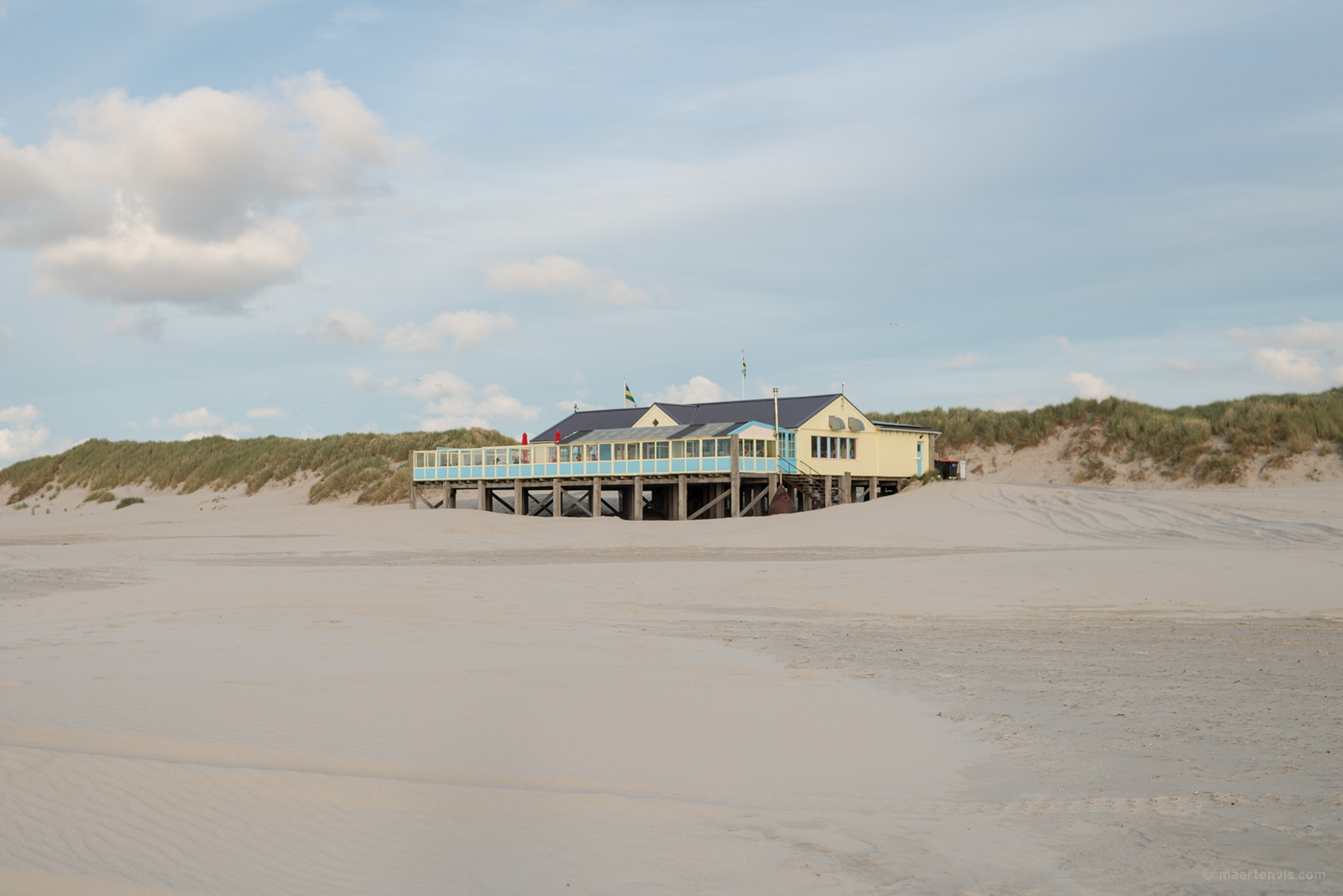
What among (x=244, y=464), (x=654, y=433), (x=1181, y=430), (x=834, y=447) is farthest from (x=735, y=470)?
(x=244, y=464)

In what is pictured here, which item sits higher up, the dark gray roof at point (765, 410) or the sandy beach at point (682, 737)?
the dark gray roof at point (765, 410)

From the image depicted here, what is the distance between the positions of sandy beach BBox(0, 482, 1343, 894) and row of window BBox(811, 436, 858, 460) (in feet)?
74.5

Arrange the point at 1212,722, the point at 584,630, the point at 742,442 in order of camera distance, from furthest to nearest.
A: the point at 742,442 → the point at 584,630 → the point at 1212,722

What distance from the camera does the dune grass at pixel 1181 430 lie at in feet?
114

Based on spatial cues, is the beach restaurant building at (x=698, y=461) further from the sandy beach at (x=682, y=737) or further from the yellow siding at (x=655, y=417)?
the sandy beach at (x=682, y=737)

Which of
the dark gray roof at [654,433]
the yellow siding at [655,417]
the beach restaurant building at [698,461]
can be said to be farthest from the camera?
the yellow siding at [655,417]

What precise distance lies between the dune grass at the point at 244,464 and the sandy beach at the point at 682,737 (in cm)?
3378

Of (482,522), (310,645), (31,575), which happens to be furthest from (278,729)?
(482,522)

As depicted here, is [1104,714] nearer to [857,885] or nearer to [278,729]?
[857,885]

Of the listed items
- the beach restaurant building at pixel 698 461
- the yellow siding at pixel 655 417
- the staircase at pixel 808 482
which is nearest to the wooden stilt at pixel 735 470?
the beach restaurant building at pixel 698 461

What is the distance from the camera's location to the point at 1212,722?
551 centimetres

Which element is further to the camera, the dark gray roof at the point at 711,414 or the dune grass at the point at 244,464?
the dune grass at the point at 244,464

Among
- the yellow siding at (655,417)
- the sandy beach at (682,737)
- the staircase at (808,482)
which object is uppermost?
the yellow siding at (655,417)

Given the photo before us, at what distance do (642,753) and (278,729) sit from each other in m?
1.84
